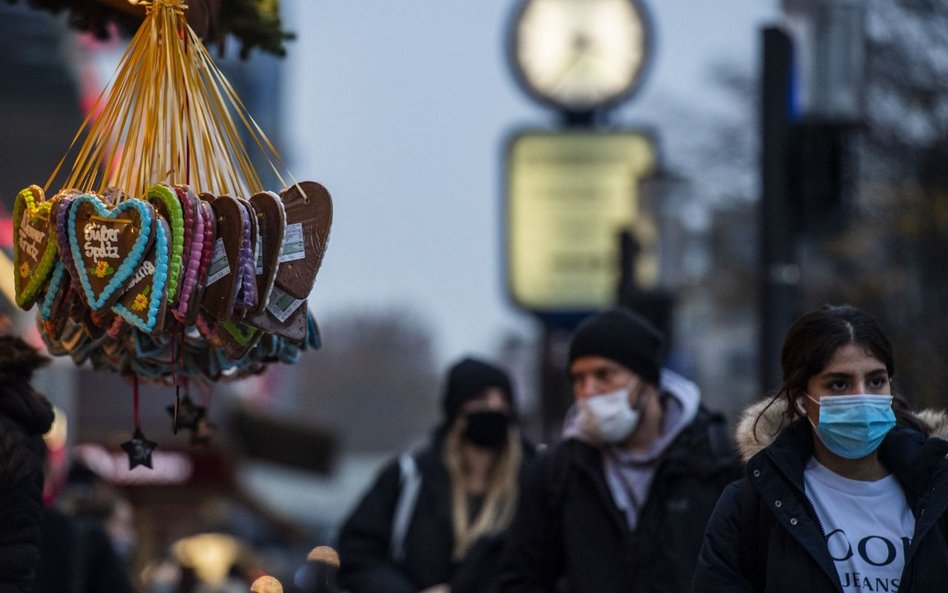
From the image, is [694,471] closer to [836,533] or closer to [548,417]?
[836,533]

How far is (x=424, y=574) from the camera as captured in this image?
7.51 meters

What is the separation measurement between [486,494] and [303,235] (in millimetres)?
3111

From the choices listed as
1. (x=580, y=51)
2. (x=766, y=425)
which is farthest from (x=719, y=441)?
(x=580, y=51)

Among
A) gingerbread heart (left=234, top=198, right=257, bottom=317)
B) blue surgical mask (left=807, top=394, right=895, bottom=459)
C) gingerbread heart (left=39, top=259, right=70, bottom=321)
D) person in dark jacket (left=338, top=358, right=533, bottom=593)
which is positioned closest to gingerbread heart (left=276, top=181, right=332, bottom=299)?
gingerbread heart (left=234, top=198, right=257, bottom=317)

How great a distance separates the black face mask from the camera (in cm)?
773

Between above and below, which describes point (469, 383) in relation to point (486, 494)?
above

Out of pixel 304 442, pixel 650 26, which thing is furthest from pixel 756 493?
pixel 304 442

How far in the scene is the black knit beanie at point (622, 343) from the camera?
251 inches

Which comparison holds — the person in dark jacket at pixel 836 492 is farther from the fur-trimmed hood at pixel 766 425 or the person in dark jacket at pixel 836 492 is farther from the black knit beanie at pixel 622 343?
the black knit beanie at pixel 622 343

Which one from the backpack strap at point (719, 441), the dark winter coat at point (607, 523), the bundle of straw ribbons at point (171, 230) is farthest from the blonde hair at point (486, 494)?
the bundle of straw ribbons at point (171, 230)

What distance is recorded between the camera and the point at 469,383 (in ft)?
25.8

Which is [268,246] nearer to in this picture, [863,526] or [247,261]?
[247,261]

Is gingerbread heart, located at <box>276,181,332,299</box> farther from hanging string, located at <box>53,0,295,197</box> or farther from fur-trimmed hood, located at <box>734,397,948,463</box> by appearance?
fur-trimmed hood, located at <box>734,397,948,463</box>

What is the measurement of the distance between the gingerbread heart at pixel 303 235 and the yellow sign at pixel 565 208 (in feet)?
45.8
